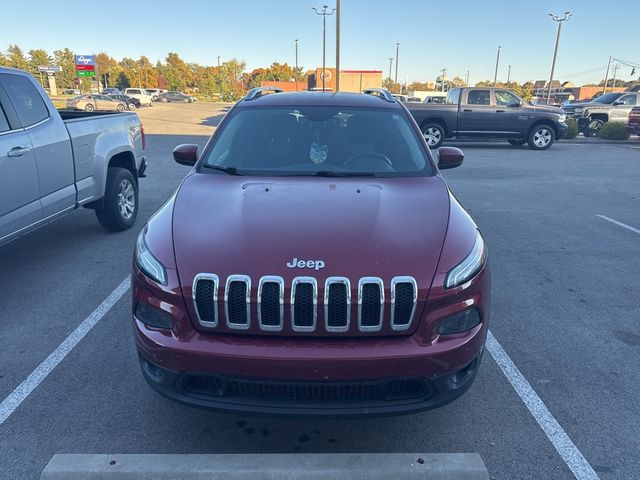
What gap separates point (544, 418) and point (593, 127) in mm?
21590

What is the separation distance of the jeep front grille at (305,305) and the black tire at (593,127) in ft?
72.5

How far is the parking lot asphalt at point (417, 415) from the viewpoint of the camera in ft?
8.59

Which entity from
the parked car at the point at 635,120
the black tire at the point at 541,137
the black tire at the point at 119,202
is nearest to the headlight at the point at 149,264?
the black tire at the point at 119,202

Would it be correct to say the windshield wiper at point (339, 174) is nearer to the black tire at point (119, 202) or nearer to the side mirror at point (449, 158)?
the side mirror at point (449, 158)

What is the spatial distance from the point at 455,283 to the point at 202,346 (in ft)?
3.93

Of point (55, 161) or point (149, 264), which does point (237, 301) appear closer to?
point (149, 264)

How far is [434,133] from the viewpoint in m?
16.2

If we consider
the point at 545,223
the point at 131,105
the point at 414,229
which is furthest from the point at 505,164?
the point at 131,105

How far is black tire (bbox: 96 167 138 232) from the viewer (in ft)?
19.5

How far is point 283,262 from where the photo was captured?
2.29m

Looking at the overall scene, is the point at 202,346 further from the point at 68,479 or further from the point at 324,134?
the point at 324,134

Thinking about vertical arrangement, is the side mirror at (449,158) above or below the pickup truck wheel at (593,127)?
above

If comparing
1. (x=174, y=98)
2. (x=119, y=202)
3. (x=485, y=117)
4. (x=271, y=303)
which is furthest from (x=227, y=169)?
(x=174, y=98)

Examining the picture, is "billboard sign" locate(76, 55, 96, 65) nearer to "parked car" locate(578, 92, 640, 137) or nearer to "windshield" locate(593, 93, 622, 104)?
"windshield" locate(593, 93, 622, 104)
